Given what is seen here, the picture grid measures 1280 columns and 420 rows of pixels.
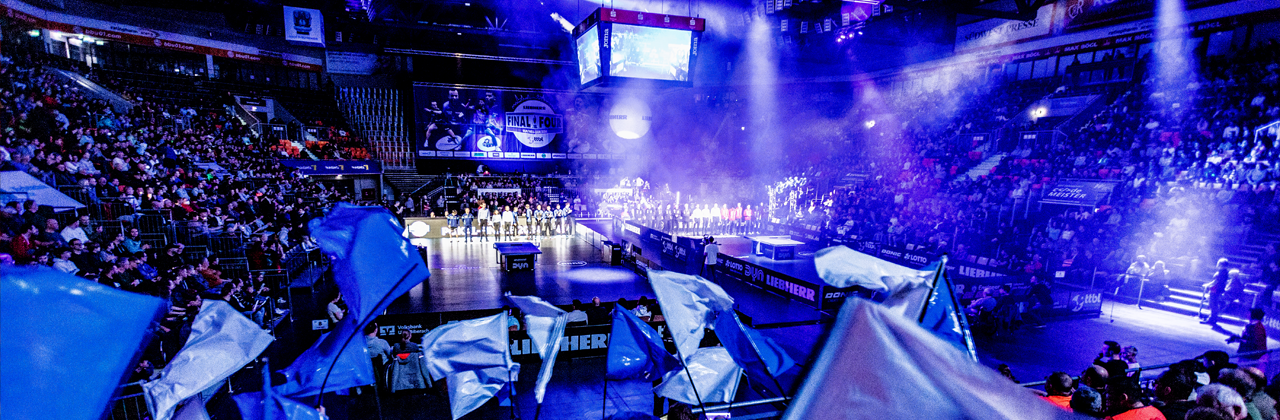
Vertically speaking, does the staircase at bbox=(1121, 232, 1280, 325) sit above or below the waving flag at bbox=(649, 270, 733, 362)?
below

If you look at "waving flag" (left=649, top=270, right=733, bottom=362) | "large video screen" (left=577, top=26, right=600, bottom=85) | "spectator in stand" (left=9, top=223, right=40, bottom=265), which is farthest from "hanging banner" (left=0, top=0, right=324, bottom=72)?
"waving flag" (left=649, top=270, right=733, bottom=362)

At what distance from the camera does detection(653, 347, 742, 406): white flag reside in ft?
16.6

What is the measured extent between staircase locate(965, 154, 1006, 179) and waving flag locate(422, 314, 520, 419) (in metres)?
21.0

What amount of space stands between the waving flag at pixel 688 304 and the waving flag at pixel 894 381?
115 inches

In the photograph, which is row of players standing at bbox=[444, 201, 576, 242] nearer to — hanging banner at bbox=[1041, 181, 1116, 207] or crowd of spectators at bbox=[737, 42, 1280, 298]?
crowd of spectators at bbox=[737, 42, 1280, 298]

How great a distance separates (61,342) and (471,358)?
339cm

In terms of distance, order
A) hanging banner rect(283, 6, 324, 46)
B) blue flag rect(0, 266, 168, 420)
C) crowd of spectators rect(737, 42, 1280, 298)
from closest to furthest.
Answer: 1. blue flag rect(0, 266, 168, 420)
2. crowd of spectators rect(737, 42, 1280, 298)
3. hanging banner rect(283, 6, 324, 46)

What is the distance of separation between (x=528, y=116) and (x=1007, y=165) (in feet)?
69.5

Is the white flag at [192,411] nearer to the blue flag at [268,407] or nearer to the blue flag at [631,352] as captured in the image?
the blue flag at [268,407]

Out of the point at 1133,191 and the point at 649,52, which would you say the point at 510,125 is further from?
the point at 1133,191

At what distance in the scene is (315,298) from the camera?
12523 millimetres

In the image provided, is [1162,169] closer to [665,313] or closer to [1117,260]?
[1117,260]

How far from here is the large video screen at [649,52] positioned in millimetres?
11523

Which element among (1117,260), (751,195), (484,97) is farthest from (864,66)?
(484,97)
